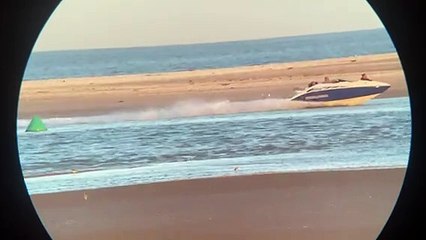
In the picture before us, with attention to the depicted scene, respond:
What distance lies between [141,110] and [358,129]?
51 centimetres

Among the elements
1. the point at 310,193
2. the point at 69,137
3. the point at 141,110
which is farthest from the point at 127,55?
the point at 310,193

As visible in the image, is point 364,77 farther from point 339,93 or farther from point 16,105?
point 16,105

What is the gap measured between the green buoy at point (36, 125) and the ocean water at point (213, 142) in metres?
0.02

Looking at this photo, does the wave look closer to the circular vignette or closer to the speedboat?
the speedboat

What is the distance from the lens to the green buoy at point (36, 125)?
134 cm

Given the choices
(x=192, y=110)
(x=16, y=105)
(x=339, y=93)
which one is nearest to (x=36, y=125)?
(x=16, y=105)

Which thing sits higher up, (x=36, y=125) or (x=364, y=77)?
(x=364, y=77)

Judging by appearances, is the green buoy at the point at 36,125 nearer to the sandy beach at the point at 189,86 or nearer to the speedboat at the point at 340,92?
the sandy beach at the point at 189,86

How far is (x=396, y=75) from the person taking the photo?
132 centimetres

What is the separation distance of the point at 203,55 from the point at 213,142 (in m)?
0.20

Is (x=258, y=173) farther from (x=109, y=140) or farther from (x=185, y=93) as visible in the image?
(x=109, y=140)

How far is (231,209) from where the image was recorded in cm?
140

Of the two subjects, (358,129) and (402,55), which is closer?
(402,55)

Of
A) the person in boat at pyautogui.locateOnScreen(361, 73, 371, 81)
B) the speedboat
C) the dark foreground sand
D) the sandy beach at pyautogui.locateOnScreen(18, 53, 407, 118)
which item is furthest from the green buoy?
the person in boat at pyautogui.locateOnScreen(361, 73, 371, 81)
